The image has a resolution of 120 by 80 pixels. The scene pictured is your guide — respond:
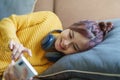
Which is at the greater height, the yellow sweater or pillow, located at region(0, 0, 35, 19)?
pillow, located at region(0, 0, 35, 19)


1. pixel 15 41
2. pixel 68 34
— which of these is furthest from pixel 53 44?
pixel 15 41

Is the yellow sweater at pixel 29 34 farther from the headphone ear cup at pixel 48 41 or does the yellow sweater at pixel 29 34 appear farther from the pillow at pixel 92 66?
the pillow at pixel 92 66

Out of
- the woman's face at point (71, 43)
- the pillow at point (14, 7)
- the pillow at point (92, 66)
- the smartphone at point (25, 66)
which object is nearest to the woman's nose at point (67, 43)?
the woman's face at point (71, 43)

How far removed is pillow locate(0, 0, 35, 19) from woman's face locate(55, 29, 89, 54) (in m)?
0.43

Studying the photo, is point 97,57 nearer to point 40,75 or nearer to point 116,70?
point 116,70

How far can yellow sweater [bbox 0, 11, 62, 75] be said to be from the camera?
1189 mm

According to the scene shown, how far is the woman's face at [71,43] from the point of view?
118 cm

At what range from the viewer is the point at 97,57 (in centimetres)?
101

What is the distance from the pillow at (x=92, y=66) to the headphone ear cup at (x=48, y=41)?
0.16 metres

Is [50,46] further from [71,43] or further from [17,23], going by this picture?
[17,23]

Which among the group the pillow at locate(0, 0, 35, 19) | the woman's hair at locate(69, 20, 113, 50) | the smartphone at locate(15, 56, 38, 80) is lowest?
the smartphone at locate(15, 56, 38, 80)

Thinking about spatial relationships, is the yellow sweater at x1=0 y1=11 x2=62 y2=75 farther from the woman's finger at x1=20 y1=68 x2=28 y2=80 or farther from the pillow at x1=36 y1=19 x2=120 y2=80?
the woman's finger at x1=20 y1=68 x2=28 y2=80

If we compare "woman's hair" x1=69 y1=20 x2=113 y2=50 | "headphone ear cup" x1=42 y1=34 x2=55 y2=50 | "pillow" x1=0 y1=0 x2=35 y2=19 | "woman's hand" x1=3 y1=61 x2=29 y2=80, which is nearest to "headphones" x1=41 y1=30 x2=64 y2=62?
"headphone ear cup" x1=42 y1=34 x2=55 y2=50

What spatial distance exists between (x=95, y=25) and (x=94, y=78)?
1.10ft
